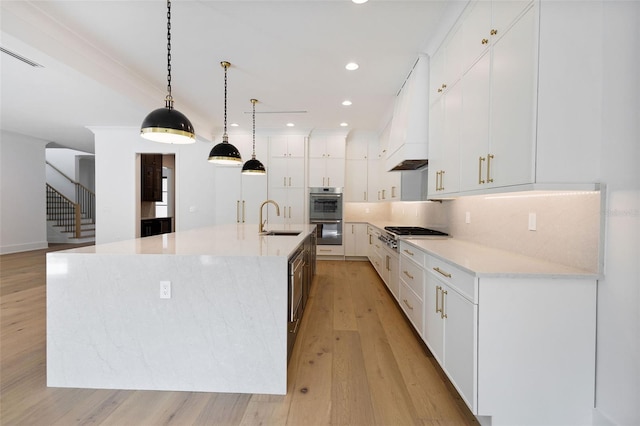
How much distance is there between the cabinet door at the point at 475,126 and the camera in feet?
6.13

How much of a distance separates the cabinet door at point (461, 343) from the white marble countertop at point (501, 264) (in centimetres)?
19

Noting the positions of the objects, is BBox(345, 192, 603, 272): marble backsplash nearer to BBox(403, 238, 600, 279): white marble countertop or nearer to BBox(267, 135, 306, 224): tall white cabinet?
BBox(403, 238, 600, 279): white marble countertop

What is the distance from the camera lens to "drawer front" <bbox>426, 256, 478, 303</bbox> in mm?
1530

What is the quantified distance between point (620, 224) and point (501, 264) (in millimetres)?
546

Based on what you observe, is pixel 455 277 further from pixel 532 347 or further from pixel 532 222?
pixel 532 222

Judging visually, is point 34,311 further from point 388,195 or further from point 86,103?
point 388,195

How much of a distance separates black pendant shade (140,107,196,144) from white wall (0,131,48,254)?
6.95m

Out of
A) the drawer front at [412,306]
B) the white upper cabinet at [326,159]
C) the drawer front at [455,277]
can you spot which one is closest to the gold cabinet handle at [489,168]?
the drawer front at [455,277]

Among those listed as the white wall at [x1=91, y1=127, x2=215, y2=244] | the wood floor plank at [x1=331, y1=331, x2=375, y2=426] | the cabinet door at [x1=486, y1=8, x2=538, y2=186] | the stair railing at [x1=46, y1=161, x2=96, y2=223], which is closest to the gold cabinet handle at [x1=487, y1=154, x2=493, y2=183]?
the cabinet door at [x1=486, y1=8, x2=538, y2=186]

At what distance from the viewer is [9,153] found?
6270 mm

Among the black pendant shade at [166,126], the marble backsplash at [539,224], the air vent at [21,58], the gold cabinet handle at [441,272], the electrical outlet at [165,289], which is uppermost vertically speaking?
the air vent at [21,58]

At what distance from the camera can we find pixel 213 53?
3033 millimetres

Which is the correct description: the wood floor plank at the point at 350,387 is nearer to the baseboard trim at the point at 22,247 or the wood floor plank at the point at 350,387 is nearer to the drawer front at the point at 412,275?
the drawer front at the point at 412,275

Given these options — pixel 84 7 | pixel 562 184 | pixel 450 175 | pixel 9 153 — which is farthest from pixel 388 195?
pixel 9 153
